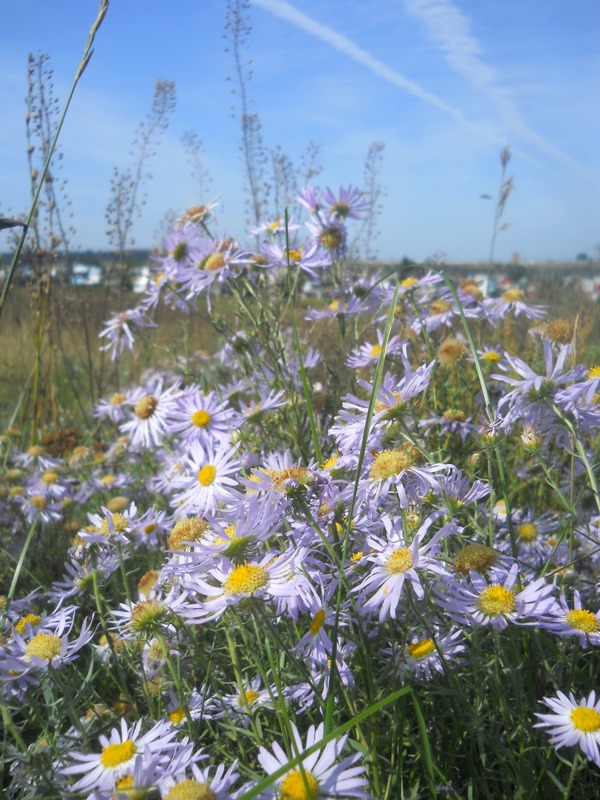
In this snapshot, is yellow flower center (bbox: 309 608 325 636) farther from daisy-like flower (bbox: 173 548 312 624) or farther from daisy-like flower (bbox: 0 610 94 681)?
daisy-like flower (bbox: 0 610 94 681)

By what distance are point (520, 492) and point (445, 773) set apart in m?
1.36

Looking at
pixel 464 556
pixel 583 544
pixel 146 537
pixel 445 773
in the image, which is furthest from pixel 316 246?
pixel 445 773

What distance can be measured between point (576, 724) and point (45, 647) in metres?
0.83

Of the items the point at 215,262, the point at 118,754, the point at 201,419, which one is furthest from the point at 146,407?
the point at 118,754

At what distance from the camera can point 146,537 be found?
189 cm

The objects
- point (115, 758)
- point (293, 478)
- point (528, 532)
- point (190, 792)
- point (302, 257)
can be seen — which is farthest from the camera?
point (302, 257)

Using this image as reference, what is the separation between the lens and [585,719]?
3.44 ft

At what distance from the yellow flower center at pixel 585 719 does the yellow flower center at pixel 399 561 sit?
0.33 m

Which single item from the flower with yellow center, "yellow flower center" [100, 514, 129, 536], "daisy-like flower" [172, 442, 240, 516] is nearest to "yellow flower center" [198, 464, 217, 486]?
"daisy-like flower" [172, 442, 240, 516]

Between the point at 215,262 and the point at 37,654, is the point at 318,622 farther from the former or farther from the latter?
the point at 215,262

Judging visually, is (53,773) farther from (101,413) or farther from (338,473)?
(101,413)

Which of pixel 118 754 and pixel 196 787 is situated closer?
pixel 196 787

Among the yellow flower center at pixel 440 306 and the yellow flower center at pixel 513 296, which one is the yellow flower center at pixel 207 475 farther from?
the yellow flower center at pixel 513 296

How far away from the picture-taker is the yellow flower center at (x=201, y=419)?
188 centimetres
